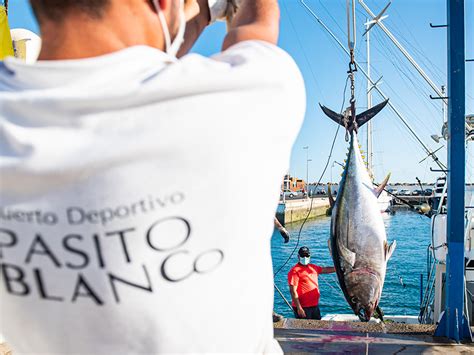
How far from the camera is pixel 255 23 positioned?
0.82m

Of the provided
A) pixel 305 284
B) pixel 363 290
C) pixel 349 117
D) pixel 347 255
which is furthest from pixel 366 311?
pixel 305 284

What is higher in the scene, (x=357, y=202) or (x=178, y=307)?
(x=178, y=307)

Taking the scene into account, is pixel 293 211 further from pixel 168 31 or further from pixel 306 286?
pixel 168 31

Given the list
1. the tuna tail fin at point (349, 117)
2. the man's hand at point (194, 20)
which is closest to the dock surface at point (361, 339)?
the tuna tail fin at point (349, 117)

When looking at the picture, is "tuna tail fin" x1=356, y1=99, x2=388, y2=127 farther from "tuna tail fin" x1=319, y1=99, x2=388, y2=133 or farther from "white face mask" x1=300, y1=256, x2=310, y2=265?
"white face mask" x1=300, y1=256, x2=310, y2=265

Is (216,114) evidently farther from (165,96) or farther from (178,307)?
(178,307)

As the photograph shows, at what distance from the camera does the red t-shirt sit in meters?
6.93

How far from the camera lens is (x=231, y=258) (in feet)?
2.32

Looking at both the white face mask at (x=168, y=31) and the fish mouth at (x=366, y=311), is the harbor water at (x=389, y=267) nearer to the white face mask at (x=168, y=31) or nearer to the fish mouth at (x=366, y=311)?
the fish mouth at (x=366, y=311)

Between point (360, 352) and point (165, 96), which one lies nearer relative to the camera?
point (165, 96)

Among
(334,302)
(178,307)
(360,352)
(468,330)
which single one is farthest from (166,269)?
(334,302)

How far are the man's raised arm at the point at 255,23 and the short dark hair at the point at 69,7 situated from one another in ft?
0.72

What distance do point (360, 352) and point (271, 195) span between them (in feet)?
11.0

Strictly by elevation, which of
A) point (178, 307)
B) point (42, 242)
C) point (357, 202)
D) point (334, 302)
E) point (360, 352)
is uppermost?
point (42, 242)
